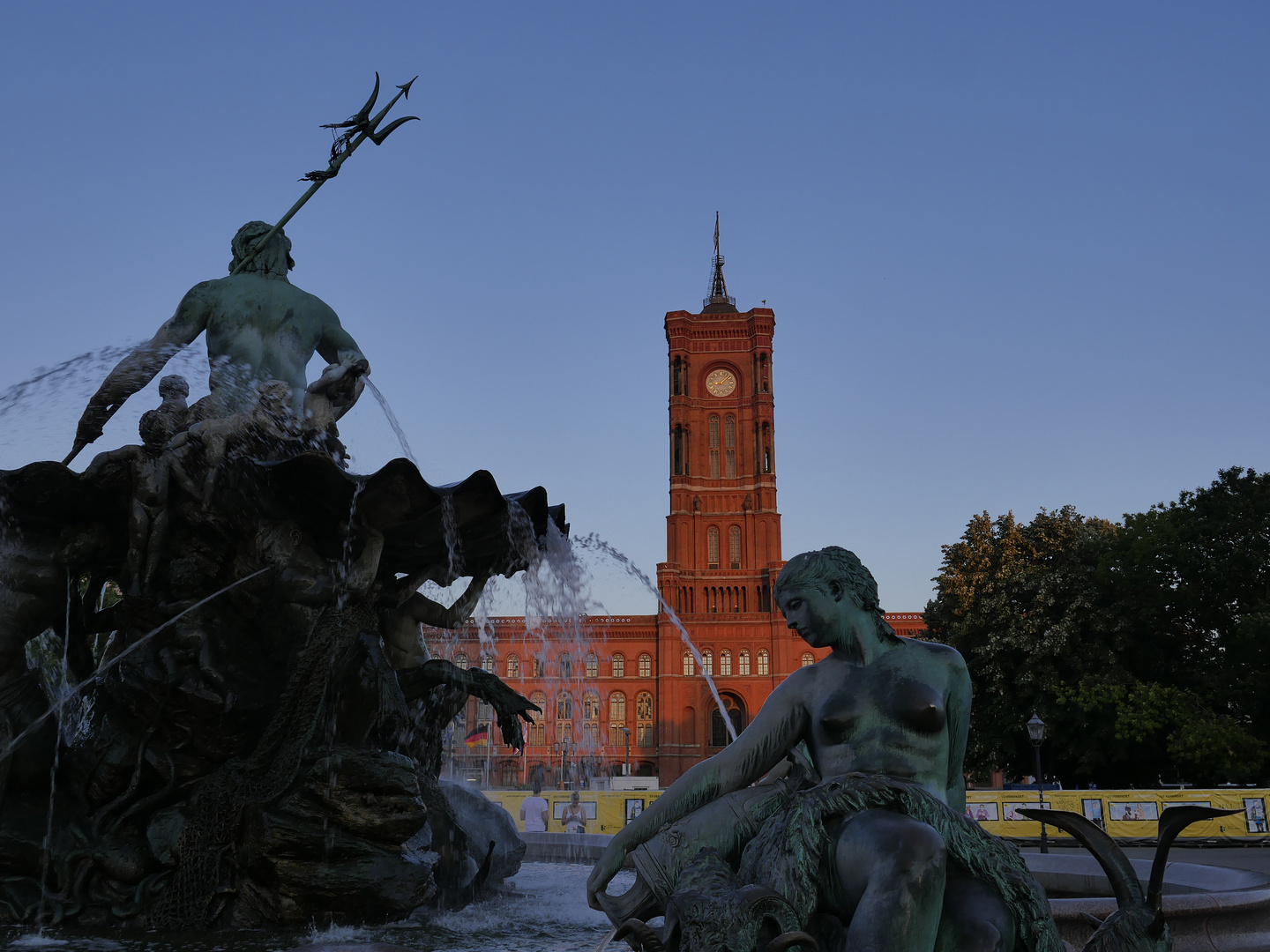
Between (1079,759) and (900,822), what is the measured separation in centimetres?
2565

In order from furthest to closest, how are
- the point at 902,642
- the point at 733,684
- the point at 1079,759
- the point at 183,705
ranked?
1. the point at 733,684
2. the point at 1079,759
3. the point at 183,705
4. the point at 902,642

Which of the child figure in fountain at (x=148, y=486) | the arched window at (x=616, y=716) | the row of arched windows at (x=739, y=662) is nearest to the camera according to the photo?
the child figure in fountain at (x=148, y=486)

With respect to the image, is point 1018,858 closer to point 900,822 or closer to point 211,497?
point 900,822

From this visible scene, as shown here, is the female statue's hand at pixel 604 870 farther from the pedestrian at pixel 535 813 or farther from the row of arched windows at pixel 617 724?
the row of arched windows at pixel 617 724

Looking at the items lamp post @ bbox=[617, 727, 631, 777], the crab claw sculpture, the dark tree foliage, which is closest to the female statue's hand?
the crab claw sculpture

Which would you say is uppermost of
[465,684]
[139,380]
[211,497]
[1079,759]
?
[139,380]

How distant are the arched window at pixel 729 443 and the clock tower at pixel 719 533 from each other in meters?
0.06

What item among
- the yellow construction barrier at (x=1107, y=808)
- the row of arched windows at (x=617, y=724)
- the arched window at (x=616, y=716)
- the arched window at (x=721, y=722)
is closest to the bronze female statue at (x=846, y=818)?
the yellow construction barrier at (x=1107, y=808)

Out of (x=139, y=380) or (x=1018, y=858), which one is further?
(x=139, y=380)

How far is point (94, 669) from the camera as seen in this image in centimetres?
525

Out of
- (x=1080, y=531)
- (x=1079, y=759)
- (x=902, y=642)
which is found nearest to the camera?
(x=902, y=642)

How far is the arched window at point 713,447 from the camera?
71125 millimetres

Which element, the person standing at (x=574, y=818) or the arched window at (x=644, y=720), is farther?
the arched window at (x=644, y=720)

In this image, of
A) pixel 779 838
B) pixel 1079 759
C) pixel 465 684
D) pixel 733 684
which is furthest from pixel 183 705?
pixel 733 684
